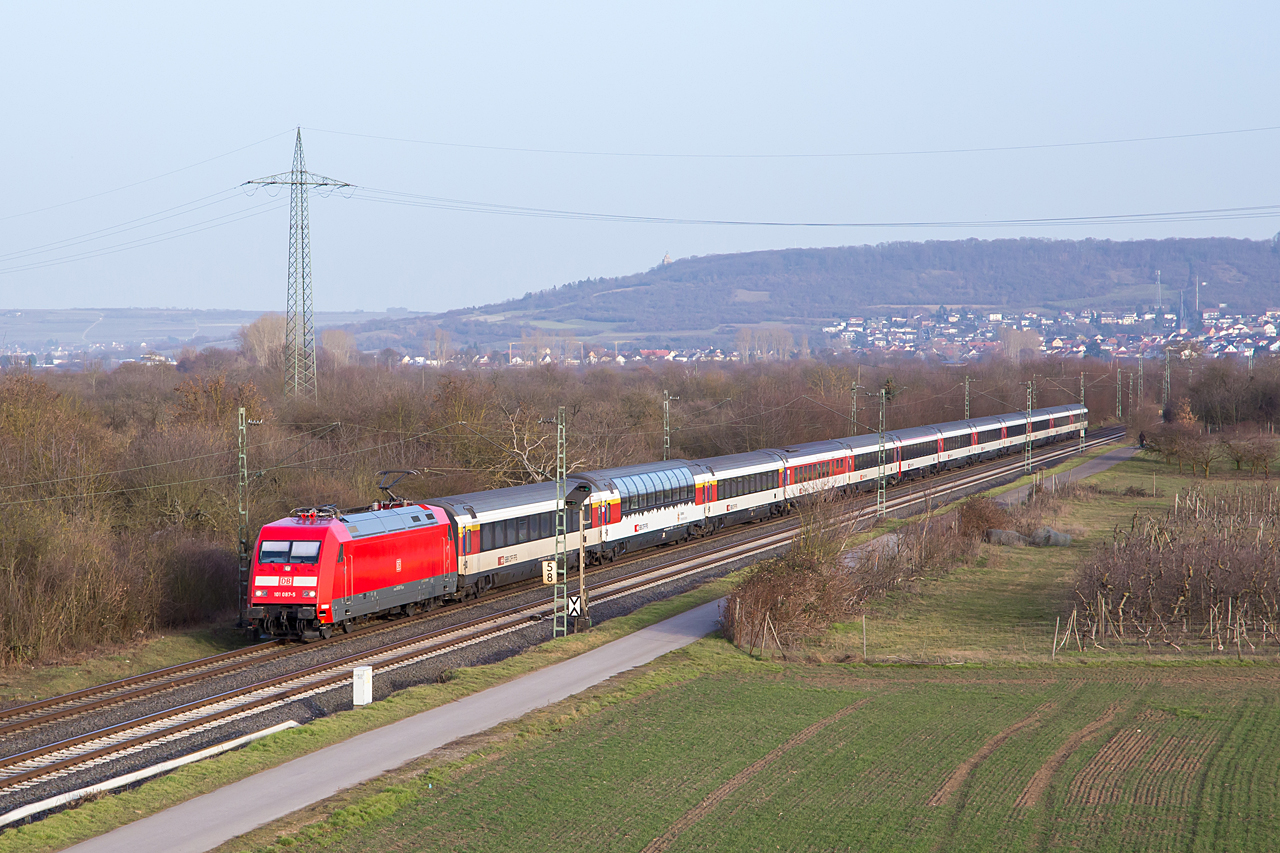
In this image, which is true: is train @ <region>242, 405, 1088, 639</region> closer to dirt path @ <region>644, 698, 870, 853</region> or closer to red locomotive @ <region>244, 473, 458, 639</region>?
red locomotive @ <region>244, 473, 458, 639</region>

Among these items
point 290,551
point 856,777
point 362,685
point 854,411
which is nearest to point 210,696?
point 362,685

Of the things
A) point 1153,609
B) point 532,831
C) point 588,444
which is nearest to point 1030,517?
point 1153,609

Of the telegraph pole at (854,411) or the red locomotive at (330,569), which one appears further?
the telegraph pole at (854,411)

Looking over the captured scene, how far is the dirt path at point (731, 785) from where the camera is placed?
49.2 feet

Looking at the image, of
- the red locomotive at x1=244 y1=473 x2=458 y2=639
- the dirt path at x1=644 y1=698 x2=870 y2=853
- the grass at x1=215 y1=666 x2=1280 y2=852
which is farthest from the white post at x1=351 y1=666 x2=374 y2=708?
the dirt path at x1=644 y1=698 x2=870 y2=853

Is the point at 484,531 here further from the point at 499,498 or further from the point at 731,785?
the point at 731,785

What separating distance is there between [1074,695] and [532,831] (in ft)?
43.6

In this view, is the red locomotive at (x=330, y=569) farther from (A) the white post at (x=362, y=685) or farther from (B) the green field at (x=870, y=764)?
(B) the green field at (x=870, y=764)

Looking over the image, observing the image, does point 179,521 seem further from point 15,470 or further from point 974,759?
point 974,759

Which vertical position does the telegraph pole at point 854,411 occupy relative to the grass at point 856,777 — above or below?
above

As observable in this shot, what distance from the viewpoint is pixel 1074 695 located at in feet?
76.1

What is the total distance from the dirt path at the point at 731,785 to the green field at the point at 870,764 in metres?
0.04

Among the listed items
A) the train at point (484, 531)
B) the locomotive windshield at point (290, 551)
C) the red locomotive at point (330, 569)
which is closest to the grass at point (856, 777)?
the red locomotive at point (330, 569)

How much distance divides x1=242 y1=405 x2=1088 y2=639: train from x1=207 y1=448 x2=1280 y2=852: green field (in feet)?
26.8
